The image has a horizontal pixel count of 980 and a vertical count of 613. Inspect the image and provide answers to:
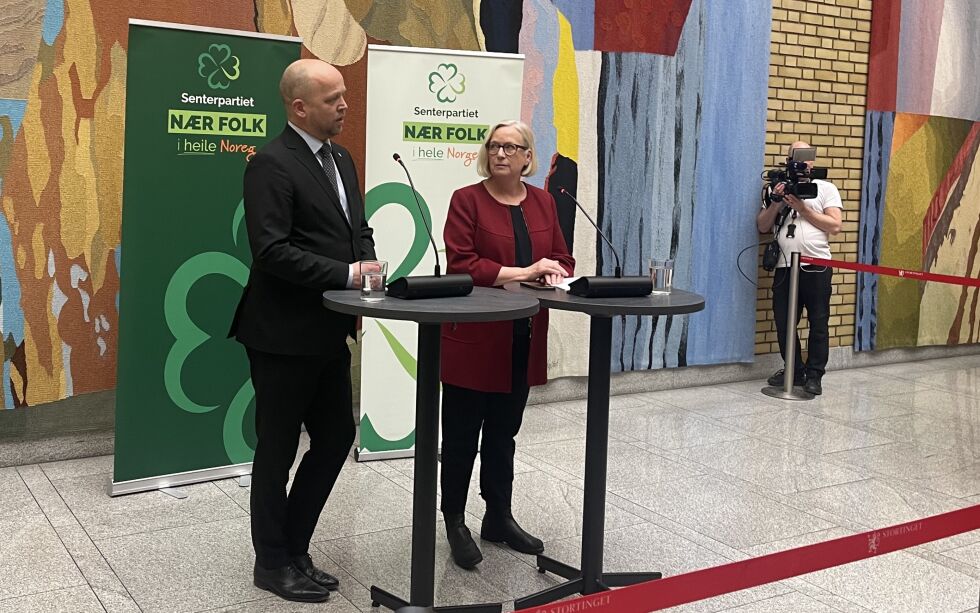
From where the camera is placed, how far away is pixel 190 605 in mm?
3225

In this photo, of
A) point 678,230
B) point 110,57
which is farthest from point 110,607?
point 678,230

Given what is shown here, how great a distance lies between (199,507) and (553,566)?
1583 millimetres

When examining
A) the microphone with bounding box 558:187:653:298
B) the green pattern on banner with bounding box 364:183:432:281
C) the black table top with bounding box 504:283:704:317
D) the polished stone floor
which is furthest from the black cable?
the microphone with bounding box 558:187:653:298

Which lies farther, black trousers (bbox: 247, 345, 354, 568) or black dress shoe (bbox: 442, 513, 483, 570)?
black dress shoe (bbox: 442, 513, 483, 570)

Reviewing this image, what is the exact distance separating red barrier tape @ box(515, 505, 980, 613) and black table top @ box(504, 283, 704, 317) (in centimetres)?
78

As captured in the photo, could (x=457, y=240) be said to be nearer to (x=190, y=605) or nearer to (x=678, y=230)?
(x=190, y=605)

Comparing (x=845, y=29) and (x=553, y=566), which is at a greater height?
(x=845, y=29)

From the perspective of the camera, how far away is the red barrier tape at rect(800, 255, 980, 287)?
5.09m

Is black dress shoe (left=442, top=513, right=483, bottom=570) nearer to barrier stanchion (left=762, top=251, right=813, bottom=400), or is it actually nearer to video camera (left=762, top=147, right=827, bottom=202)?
barrier stanchion (left=762, top=251, right=813, bottom=400)

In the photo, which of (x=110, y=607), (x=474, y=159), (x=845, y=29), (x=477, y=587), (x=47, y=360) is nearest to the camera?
(x=110, y=607)

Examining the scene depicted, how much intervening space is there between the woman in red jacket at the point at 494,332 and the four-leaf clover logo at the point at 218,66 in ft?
4.60

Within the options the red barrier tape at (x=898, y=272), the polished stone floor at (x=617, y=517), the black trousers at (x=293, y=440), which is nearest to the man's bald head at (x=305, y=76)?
the black trousers at (x=293, y=440)

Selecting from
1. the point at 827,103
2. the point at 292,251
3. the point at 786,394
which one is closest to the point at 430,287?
the point at 292,251

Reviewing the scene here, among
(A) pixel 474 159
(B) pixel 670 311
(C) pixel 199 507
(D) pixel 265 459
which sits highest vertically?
(A) pixel 474 159
